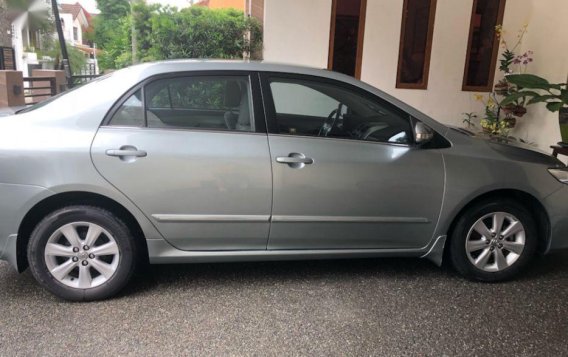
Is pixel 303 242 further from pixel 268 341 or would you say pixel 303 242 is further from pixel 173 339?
pixel 173 339

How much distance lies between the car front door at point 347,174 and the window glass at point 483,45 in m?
5.80

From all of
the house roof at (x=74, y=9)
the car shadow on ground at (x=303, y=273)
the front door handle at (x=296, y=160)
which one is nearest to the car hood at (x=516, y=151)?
the car shadow on ground at (x=303, y=273)

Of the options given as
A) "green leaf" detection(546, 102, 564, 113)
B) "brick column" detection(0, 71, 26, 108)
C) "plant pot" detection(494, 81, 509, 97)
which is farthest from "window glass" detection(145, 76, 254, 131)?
"brick column" detection(0, 71, 26, 108)

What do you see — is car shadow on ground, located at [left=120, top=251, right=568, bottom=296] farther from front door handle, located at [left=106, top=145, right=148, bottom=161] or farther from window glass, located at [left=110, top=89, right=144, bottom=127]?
window glass, located at [left=110, top=89, right=144, bottom=127]

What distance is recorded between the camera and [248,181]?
3107 millimetres

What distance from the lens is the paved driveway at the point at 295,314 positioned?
271cm

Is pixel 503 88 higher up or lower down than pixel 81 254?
higher up

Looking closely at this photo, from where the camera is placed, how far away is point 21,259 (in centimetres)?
307

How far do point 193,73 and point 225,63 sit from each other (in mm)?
242

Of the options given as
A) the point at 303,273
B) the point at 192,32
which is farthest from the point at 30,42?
the point at 303,273

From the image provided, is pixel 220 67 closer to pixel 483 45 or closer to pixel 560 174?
pixel 560 174

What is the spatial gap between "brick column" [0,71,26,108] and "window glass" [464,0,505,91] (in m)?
8.71

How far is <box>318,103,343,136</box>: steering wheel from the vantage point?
3.35 metres

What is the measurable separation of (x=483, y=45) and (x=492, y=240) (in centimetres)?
600
